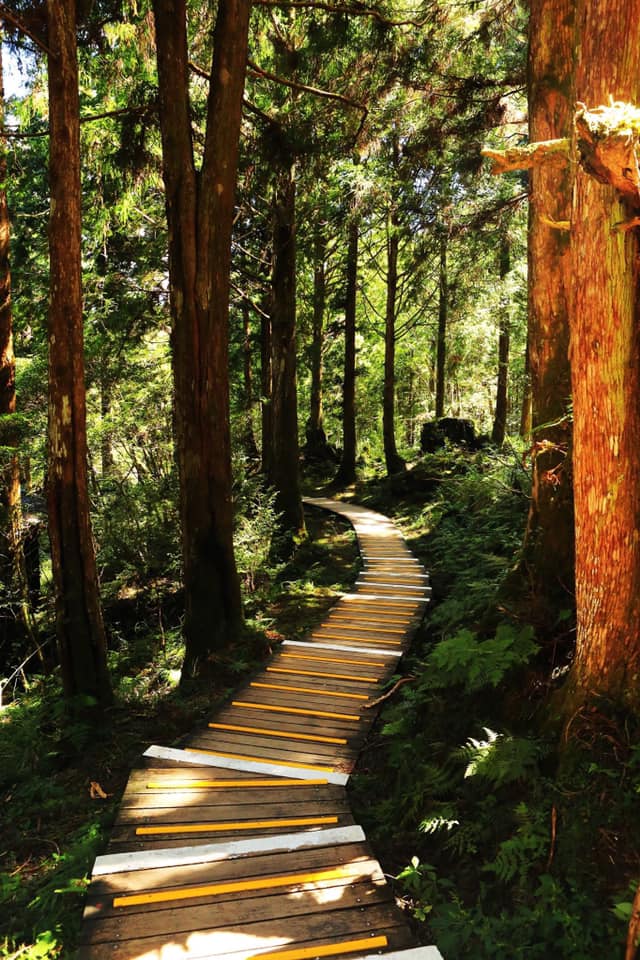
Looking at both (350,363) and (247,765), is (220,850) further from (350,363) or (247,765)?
(350,363)

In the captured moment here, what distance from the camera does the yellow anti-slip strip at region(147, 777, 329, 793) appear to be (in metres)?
4.36

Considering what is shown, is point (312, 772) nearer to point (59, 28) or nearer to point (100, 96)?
point (59, 28)

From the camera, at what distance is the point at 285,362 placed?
13117mm

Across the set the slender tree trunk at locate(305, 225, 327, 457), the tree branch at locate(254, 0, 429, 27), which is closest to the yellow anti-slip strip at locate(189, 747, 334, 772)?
the tree branch at locate(254, 0, 429, 27)

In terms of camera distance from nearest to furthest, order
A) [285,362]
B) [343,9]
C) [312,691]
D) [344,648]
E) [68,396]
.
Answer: [68,396] < [312,691] < [344,648] < [343,9] < [285,362]

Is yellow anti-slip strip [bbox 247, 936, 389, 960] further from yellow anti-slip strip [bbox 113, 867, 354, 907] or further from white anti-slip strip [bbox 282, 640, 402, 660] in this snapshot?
white anti-slip strip [bbox 282, 640, 402, 660]

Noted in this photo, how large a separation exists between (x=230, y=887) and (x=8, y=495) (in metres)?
7.47

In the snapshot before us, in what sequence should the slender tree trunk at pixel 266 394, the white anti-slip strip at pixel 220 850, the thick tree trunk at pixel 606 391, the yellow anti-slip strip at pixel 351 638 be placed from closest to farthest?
the thick tree trunk at pixel 606 391
the white anti-slip strip at pixel 220 850
the yellow anti-slip strip at pixel 351 638
the slender tree trunk at pixel 266 394

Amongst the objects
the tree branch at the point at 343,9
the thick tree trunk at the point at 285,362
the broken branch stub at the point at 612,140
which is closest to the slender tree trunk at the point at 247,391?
the thick tree trunk at the point at 285,362

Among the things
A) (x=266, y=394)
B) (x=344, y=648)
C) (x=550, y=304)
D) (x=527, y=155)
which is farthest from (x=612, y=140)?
(x=266, y=394)

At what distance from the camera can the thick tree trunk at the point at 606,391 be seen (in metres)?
3.10

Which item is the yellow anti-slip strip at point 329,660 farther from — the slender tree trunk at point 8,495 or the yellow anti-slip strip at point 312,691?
the slender tree trunk at point 8,495

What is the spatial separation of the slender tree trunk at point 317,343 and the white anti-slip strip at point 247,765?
1343 cm

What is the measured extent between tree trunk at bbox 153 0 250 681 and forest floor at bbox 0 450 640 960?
3.36ft
